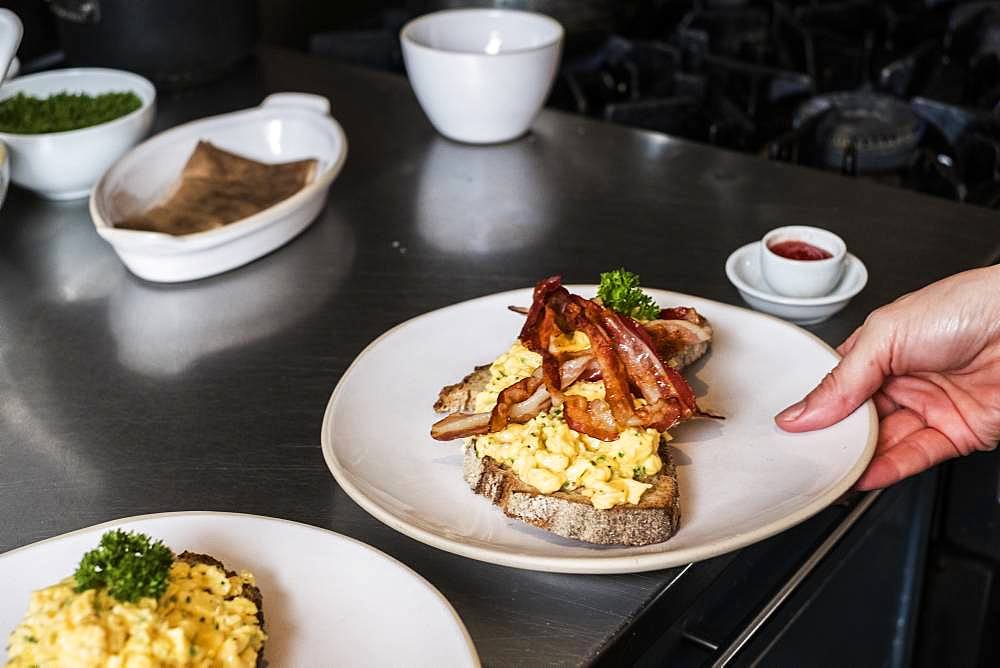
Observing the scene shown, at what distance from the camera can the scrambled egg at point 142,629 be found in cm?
77

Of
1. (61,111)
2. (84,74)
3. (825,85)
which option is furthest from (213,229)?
(825,85)

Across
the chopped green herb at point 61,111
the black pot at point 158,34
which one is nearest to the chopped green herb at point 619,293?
the chopped green herb at point 61,111

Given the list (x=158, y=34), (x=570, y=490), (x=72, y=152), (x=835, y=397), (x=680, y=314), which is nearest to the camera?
(x=570, y=490)

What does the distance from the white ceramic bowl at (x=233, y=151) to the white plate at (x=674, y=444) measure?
0.36 m

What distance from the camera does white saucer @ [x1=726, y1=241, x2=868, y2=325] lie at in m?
1.37

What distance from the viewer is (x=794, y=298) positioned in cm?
138

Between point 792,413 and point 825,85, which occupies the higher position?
point 792,413

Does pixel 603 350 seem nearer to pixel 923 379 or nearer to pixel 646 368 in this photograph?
pixel 646 368

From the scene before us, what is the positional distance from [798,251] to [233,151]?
2.99ft

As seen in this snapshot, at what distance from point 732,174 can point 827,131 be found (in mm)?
267

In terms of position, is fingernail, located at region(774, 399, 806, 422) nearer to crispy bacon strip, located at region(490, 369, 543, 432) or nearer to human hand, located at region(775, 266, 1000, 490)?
human hand, located at region(775, 266, 1000, 490)

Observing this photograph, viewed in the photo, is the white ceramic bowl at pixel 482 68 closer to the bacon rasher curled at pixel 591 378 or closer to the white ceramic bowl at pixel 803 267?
the white ceramic bowl at pixel 803 267

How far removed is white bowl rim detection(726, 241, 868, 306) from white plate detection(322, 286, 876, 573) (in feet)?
0.29

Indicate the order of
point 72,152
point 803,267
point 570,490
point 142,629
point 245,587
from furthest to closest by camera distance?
point 72,152
point 803,267
point 570,490
point 245,587
point 142,629
